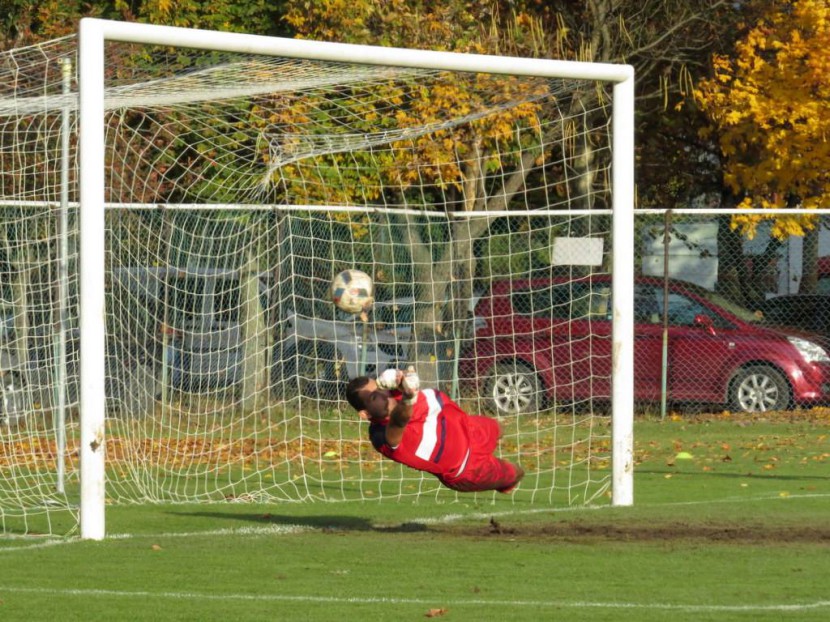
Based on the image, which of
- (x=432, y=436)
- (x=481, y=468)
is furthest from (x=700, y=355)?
(x=432, y=436)

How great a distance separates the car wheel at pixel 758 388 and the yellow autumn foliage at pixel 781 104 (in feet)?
12.4

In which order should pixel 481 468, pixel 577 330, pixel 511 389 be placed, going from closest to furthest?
pixel 481 468 < pixel 511 389 < pixel 577 330

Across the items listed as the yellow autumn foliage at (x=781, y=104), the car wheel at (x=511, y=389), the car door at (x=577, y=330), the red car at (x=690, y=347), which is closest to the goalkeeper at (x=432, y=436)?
the car wheel at (x=511, y=389)

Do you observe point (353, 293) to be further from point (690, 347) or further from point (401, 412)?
point (690, 347)

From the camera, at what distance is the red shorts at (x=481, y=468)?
9.78 m

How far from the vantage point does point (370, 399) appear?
9484 mm

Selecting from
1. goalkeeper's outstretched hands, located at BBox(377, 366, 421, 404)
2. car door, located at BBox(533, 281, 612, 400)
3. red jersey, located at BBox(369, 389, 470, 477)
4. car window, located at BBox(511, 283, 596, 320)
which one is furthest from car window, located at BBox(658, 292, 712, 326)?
goalkeeper's outstretched hands, located at BBox(377, 366, 421, 404)

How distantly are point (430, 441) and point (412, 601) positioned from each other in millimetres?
2152

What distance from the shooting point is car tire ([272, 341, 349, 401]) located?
55.2ft

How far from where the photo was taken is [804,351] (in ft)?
62.4

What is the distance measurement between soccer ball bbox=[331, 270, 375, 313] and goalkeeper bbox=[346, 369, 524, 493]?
316cm

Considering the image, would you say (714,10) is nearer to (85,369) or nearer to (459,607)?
(85,369)

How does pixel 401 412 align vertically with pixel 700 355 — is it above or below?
above

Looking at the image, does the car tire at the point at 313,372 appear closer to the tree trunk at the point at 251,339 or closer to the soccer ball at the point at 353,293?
the tree trunk at the point at 251,339
